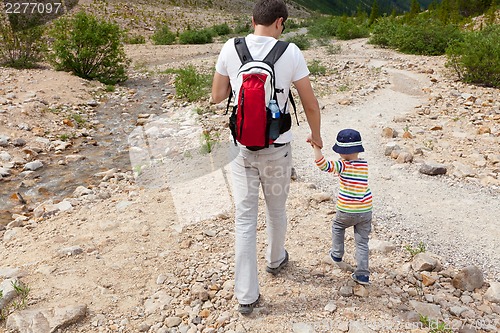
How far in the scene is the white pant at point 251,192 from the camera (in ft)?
10.6

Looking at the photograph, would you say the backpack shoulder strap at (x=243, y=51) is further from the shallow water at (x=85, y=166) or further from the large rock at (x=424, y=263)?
the shallow water at (x=85, y=166)

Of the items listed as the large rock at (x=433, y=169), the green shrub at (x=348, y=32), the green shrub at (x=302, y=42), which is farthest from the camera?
the green shrub at (x=348, y=32)

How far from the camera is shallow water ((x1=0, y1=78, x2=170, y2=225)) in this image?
22.1ft

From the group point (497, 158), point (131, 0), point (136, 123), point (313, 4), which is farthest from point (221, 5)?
point (313, 4)

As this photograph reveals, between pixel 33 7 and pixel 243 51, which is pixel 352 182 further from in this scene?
pixel 33 7

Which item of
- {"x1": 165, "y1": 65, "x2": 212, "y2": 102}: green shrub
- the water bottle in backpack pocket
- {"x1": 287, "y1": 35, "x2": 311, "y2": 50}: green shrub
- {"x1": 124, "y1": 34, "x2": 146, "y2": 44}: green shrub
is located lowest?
{"x1": 165, "y1": 65, "x2": 212, "y2": 102}: green shrub

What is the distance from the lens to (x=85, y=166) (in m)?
7.95

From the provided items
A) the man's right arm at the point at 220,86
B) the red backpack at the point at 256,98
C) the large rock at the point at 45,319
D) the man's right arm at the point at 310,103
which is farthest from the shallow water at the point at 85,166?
the man's right arm at the point at 310,103

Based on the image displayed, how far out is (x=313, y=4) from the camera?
141375 mm

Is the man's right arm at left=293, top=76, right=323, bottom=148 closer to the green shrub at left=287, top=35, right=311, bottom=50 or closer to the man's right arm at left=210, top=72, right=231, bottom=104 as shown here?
the man's right arm at left=210, top=72, right=231, bottom=104

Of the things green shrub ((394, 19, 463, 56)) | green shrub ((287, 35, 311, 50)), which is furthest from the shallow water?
green shrub ((287, 35, 311, 50))

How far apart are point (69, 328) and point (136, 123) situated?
7.44 meters

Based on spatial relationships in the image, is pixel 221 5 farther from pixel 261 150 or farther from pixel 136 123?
pixel 261 150

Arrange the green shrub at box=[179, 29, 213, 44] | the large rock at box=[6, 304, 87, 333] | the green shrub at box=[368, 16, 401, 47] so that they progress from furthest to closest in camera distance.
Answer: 1. the green shrub at box=[179, 29, 213, 44]
2. the green shrub at box=[368, 16, 401, 47]
3. the large rock at box=[6, 304, 87, 333]
